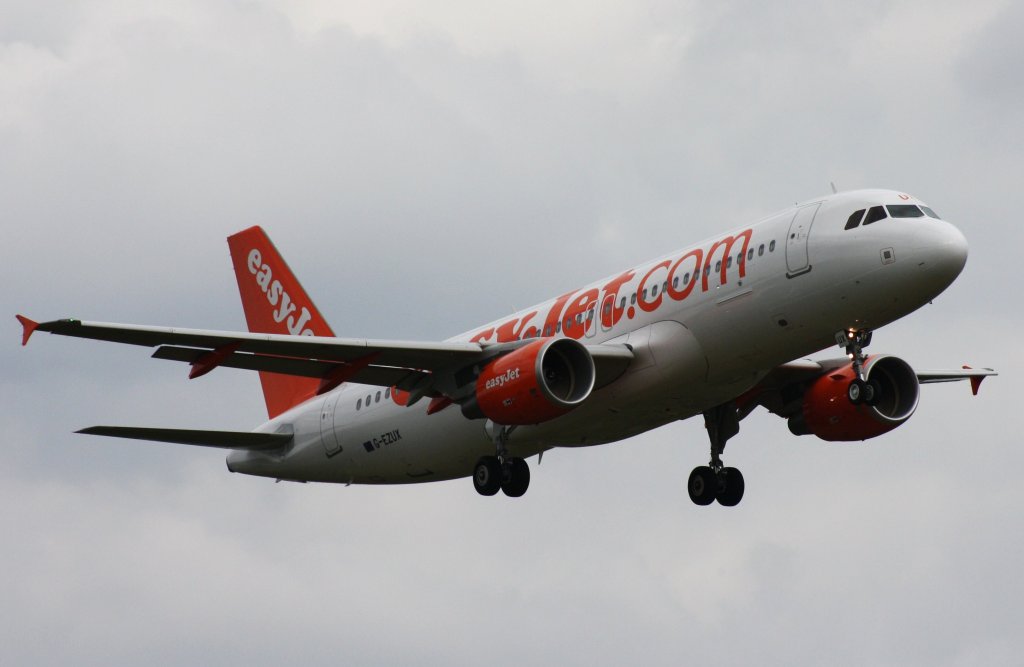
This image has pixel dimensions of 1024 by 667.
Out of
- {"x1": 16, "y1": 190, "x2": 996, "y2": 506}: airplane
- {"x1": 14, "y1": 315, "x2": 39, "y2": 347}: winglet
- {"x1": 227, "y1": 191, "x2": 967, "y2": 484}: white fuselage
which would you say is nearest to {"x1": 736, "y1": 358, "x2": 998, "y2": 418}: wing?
{"x1": 16, "y1": 190, "x2": 996, "y2": 506}: airplane

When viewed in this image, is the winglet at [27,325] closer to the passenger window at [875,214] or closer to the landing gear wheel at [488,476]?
the landing gear wheel at [488,476]

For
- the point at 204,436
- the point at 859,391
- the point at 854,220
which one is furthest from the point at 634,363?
the point at 204,436

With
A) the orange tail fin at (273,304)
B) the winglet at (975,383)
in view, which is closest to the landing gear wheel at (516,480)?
the orange tail fin at (273,304)

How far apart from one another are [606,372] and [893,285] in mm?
6827

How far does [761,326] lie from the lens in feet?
123

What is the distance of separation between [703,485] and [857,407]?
4538 mm

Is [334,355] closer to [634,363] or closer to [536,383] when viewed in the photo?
[536,383]

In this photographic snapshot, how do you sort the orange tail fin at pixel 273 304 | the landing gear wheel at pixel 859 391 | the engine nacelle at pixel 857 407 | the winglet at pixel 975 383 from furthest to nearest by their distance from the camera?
the orange tail fin at pixel 273 304, the winglet at pixel 975 383, the engine nacelle at pixel 857 407, the landing gear wheel at pixel 859 391

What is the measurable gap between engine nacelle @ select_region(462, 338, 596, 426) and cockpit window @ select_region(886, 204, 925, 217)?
7.09 metres

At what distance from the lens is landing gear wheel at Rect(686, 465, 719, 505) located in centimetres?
4538

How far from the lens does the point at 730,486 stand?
4516 cm

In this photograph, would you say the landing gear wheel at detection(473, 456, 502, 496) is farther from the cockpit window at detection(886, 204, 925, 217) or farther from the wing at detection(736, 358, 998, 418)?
the cockpit window at detection(886, 204, 925, 217)

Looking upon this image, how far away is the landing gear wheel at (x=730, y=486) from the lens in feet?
148

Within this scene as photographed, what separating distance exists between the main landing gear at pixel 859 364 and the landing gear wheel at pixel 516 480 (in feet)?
26.7
